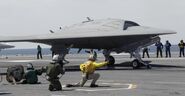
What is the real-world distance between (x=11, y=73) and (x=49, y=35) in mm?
10351

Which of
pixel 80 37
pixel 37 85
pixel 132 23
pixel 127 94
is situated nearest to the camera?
pixel 127 94

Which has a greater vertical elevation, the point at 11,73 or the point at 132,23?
the point at 132,23

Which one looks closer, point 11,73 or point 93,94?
point 93,94

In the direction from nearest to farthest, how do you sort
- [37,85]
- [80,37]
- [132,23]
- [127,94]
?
1. [127,94]
2. [37,85]
3. [80,37]
4. [132,23]

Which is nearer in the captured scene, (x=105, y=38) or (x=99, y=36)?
(x=99, y=36)

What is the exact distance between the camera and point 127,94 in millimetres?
15602

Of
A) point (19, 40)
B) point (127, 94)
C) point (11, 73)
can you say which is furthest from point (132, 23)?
point (127, 94)

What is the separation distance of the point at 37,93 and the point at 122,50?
15.5 metres

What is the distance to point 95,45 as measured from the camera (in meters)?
31.3

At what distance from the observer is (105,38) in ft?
98.1

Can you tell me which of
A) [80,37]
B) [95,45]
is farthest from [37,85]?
[95,45]

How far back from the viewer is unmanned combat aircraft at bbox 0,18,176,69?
95.0ft

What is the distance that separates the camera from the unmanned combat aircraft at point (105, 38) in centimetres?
2897

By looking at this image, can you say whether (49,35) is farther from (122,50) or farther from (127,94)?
(127,94)
